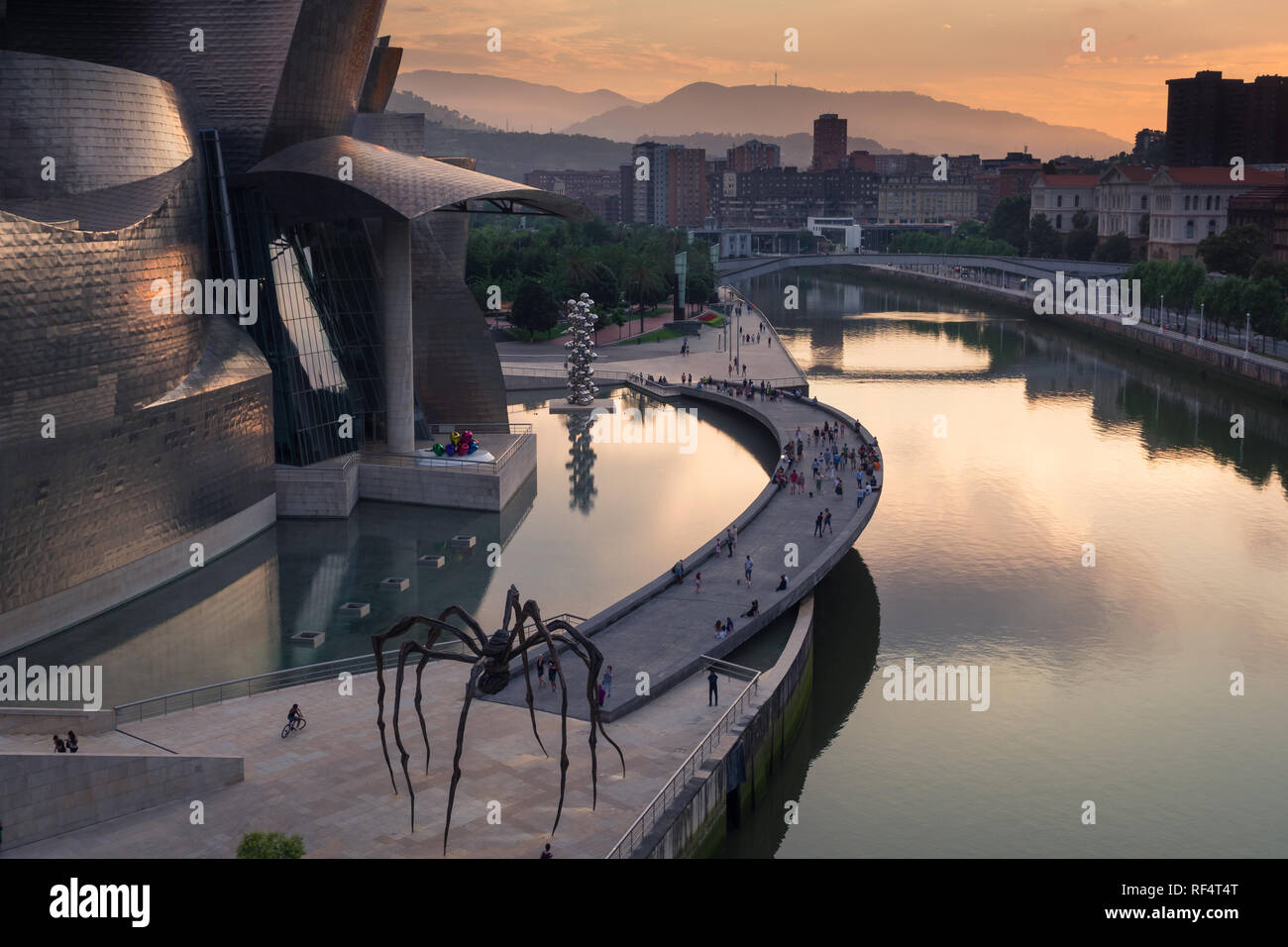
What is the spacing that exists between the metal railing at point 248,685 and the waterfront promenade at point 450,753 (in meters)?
0.50

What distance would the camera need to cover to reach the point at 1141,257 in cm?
13312

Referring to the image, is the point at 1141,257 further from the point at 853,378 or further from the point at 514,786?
the point at 514,786

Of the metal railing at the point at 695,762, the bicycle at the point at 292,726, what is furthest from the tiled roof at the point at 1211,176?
the bicycle at the point at 292,726

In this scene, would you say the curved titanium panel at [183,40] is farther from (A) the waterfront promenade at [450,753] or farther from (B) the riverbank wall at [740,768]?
(B) the riverbank wall at [740,768]

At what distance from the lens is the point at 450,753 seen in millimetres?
24438

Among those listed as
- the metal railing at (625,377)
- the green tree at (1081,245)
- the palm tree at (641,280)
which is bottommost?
the metal railing at (625,377)

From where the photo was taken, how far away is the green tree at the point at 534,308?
87312 millimetres

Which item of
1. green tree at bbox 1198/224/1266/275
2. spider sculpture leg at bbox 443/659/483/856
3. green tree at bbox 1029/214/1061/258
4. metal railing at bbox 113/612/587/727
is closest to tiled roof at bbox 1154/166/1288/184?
green tree at bbox 1029/214/1061/258

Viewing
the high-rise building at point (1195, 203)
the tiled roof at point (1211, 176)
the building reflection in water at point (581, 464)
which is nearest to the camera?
the building reflection in water at point (581, 464)

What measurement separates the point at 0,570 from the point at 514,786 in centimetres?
1482

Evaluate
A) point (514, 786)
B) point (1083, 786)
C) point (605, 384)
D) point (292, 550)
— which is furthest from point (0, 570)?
point (605, 384)

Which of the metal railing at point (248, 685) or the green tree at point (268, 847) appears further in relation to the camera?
the metal railing at point (248, 685)

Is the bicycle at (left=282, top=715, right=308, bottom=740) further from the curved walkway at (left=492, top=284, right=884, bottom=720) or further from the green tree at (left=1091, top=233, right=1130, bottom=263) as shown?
the green tree at (left=1091, top=233, right=1130, bottom=263)

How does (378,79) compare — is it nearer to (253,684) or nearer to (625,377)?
(625,377)
